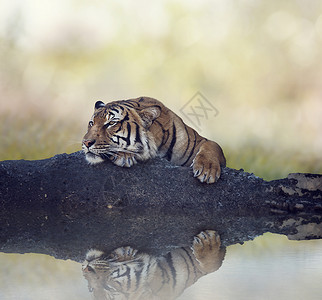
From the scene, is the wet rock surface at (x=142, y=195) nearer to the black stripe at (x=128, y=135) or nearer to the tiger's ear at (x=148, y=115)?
the black stripe at (x=128, y=135)

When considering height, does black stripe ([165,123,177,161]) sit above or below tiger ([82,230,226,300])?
above

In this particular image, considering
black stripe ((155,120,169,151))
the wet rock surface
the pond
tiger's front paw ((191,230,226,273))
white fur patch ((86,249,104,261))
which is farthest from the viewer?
black stripe ((155,120,169,151))

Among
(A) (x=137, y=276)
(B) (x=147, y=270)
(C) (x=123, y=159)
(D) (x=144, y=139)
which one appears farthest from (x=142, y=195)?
(A) (x=137, y=276)

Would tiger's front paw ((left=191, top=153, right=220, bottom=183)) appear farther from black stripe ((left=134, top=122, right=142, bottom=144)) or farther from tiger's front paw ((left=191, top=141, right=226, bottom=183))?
black stripe ((left=134, top=122, right=142, bottom=144))

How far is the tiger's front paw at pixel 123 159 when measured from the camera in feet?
15.4

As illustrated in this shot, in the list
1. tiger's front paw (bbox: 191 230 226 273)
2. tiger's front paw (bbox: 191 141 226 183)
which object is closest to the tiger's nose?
tiger's front paw (bbox: 191 141 226 183)

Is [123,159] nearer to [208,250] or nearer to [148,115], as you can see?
[148,115]

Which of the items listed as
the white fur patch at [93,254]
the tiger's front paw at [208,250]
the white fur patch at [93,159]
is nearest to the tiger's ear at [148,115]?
the white fur patch at [93,159]

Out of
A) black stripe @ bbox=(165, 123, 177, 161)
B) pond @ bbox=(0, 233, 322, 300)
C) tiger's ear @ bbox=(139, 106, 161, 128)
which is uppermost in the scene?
tiger's ear @ bbox=(139, 106, 161, 128)

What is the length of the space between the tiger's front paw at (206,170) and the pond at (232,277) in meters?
1.42

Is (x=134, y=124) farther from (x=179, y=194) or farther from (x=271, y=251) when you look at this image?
(x=271, y=251)

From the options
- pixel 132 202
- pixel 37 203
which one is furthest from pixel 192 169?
pixel 37 203

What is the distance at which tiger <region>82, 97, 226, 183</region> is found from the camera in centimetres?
459

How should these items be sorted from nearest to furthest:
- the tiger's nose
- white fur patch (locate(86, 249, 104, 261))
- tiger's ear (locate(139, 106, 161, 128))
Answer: white fur patch (locate(86, 249, 104, 261))
the tiger's nose
tiger's ear (locate(139, 106, 161, 128))
